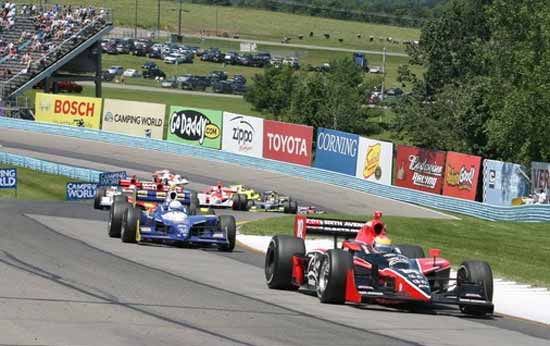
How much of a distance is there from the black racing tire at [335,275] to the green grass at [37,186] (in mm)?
29408

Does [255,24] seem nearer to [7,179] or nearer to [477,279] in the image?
[7,179]

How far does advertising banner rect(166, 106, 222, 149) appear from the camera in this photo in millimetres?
62875

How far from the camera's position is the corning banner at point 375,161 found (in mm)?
54938

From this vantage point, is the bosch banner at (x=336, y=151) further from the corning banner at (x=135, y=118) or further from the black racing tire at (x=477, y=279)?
the black racing tire at (x=477, y=279)

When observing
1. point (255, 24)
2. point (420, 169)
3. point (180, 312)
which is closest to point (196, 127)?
point (420, 169)

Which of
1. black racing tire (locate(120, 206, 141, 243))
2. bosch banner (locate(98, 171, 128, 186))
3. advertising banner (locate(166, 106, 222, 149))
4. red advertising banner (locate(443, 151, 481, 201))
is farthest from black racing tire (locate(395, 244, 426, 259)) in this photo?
advertising banner (locate(166, 106, 222, 149))

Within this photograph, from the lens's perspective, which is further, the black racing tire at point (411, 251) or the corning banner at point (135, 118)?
the corning banner at point (135, 118)

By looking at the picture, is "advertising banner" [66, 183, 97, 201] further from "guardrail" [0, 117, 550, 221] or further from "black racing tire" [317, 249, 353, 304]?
"black racing tire" [317, 249, 353, 304]

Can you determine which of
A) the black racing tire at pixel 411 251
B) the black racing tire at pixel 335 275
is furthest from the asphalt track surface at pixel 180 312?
the black racing tire at pixel 411 251

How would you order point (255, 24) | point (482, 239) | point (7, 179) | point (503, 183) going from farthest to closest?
point (255, 24) < point (503, 183) < point (7, 179) < point (482, 239)

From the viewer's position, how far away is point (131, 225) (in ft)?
85.7

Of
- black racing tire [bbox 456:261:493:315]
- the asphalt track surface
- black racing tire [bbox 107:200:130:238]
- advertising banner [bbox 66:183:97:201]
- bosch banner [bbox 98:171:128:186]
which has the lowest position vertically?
advertising banner [bbox 66:183:97:201]

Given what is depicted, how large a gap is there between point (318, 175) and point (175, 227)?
1265 inches

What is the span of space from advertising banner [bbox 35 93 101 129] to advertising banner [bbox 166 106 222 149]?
17.0 ft
